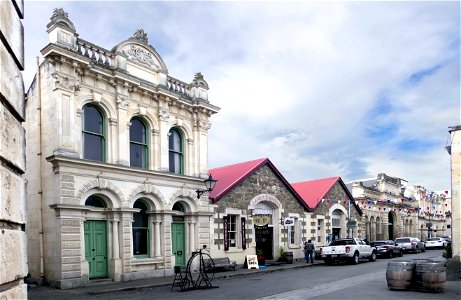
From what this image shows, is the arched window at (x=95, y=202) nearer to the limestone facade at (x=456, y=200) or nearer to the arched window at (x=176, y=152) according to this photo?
the arched window at (x=176, y=152)

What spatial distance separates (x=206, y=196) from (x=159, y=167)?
11.2 ft

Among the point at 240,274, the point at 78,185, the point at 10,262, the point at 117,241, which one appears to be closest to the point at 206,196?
the point at 240,274

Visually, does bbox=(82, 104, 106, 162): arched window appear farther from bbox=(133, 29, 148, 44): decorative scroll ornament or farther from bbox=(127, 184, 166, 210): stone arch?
bbox=(133, 29, 148, 44): decorative scroll ornament

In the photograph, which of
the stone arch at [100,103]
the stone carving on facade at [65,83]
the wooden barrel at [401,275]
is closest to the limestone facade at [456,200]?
the wooden barrel at [401,275]

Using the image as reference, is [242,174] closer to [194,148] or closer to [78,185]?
[194,148]

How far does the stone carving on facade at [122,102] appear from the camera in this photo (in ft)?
59.7

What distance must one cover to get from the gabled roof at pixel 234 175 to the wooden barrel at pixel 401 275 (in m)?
10.5

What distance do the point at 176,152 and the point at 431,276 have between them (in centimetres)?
1239

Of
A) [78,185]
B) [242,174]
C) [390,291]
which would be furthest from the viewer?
[242,174]

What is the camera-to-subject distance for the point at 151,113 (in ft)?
65.1

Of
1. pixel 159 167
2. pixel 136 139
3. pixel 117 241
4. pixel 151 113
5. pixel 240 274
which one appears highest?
pixel 151 113

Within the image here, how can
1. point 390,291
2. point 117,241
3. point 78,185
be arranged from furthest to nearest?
point 117,241, point 78,185, point 390,291

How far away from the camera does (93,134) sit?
17578 millimetres

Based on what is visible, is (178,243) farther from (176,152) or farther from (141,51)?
(141,51)
